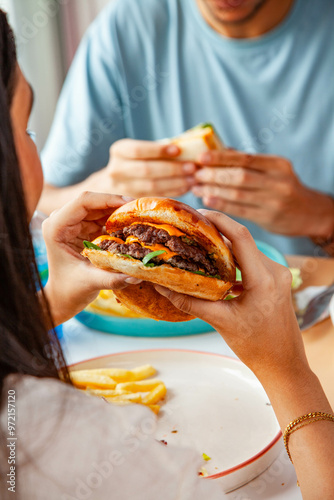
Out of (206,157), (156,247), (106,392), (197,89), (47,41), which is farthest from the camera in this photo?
(47,41)

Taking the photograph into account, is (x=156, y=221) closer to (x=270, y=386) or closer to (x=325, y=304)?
(x=270, y=386)

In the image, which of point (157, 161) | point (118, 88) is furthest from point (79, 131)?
point (157, 161)

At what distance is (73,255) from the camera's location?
116cm

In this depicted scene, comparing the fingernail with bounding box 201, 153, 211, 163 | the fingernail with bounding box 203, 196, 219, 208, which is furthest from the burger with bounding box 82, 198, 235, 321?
the fingernail with bounding box 203, 196, 219, 208

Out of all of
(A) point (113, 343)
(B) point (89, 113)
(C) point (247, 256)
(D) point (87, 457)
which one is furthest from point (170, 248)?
(B) point (89, 113)

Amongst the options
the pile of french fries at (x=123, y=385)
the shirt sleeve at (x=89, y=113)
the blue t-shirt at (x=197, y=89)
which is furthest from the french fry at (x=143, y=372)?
the shirt sleeve at (x=89, y=113)

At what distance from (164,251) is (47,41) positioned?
3.27 m

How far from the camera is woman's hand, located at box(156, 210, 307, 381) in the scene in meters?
0.94

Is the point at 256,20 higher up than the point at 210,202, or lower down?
higher up

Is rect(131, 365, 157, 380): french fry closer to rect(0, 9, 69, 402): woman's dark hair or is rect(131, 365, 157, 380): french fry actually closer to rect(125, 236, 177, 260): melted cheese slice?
rect(125, 236, 177, 260): melted cheese slice

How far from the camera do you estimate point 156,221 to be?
3.58ft

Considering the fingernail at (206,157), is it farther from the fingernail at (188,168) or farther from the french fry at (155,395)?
the french fry at (155,395)

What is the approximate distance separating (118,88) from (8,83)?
63.0 inches

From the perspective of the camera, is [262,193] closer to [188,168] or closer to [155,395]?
[188,168]
